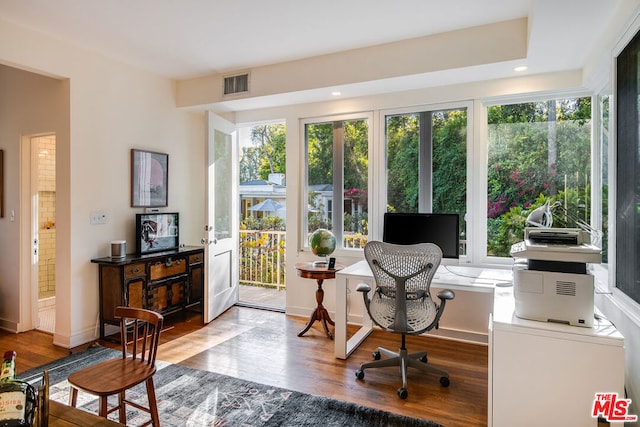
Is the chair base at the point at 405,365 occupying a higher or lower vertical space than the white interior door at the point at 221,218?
lower

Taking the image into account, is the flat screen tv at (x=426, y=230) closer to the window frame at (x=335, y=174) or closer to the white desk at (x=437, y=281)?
the white desk at (x=437, y=281)

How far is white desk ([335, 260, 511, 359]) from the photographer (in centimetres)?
280

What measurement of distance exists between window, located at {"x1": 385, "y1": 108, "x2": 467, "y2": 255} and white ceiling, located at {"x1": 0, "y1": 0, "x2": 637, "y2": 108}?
1.86 ft

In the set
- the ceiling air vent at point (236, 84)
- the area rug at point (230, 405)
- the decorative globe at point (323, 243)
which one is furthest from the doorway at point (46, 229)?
the decorative globe at point (323, 243)

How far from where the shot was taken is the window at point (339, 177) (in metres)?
4.05

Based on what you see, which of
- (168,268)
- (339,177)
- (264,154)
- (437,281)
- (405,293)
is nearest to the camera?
(405,293)

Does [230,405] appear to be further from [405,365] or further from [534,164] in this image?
[534,164]

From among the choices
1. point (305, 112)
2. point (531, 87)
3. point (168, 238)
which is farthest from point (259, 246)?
point (531, 87)

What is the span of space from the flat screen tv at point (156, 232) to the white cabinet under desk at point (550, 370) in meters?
3.31

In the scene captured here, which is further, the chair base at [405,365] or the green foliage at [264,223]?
the green foliage at [264,223]

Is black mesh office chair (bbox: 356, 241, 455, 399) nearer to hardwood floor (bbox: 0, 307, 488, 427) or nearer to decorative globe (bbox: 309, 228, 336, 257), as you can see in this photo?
hardwood floor (bbox: 0, 307, 488, 427)

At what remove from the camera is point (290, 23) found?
9.45 ft

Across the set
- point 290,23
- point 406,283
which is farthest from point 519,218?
point 290,23

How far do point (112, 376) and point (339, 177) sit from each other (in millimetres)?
2933
